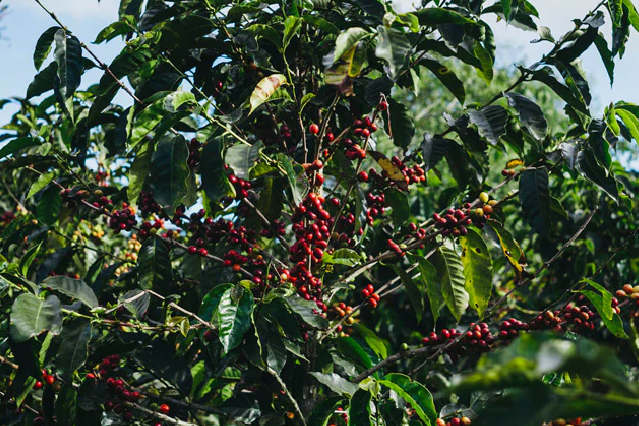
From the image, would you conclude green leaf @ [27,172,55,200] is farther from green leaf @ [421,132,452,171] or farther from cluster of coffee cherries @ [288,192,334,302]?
green leaf @ [421,132,452,171]

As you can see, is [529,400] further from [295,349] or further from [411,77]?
[411,77]

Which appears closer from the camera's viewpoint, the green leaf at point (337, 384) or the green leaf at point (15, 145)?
the green leaf at point (337, 384)

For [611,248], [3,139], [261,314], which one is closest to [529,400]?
Answer: [261,314]

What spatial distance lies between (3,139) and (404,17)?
2.20m

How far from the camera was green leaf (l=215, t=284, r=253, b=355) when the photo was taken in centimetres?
153

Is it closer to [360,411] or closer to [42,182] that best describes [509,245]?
[360,411]

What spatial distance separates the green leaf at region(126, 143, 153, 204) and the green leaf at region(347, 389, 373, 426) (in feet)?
2.90

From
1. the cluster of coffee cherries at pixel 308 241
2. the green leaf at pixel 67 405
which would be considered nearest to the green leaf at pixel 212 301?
the cluster of coffee cherries at pixel 308 241

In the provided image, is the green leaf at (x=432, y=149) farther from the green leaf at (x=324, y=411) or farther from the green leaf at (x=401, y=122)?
the green leaf at (x=324, y=411)

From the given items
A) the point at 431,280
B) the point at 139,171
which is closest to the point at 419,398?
the point at 431,280

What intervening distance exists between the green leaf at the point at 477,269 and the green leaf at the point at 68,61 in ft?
4.14

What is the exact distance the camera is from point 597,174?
184 cm

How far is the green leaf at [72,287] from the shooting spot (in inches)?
64.9

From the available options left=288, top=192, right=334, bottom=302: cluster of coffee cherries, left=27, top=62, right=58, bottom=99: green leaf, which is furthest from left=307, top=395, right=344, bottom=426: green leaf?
left=27, top=62, right=58, bottom=99: green leaf
